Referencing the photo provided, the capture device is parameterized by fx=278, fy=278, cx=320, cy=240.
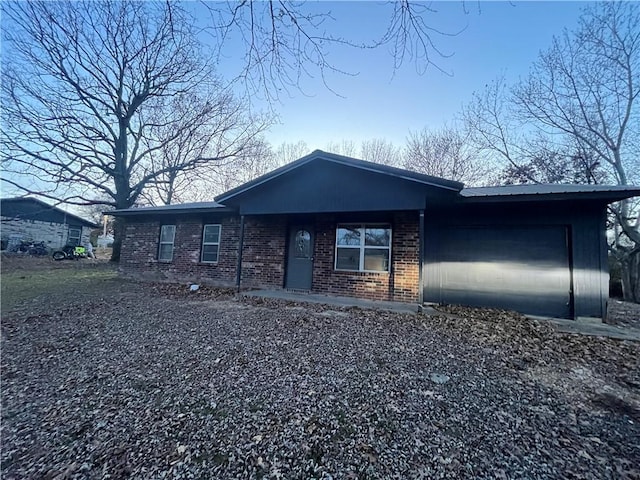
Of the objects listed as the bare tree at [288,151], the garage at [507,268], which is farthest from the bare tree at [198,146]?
the garage at [507,268]

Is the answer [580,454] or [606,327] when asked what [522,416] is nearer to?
[580,454]

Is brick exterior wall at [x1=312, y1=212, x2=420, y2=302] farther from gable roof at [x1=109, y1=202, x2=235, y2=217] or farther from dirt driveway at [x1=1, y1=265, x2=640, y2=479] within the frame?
gable roof at [x1=109, y1=202, x2=235, y2=217]

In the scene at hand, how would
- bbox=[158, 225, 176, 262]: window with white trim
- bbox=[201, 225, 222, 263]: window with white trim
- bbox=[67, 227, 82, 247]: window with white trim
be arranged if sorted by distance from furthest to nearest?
1. bbox=[67, 227, 82, 247]: window with white trim
2. bbox=[158, 225, 176, 262]: window with white trim
3. bbox=[201, 225, 222, 263]: window with white trim

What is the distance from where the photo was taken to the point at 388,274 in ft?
24.6

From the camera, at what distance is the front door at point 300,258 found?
8500mm

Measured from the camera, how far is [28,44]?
504 inches

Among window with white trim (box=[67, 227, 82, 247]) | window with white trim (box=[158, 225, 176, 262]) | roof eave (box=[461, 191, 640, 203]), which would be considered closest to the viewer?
roof eave (box=[461, 191, 640, 203])

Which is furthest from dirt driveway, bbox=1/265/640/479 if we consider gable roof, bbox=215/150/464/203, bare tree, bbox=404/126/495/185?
bare tree, bbox=404/126/495/185

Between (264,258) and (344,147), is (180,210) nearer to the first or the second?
(264,258)

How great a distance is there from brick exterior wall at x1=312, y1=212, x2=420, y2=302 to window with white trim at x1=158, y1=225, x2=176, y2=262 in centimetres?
621

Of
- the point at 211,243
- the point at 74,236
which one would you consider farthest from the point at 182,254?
the point at 74,236

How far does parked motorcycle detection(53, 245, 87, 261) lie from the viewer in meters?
19.2

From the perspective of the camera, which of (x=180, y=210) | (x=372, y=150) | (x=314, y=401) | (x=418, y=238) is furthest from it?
(x=372, y=150)

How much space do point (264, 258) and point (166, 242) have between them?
4.64m
